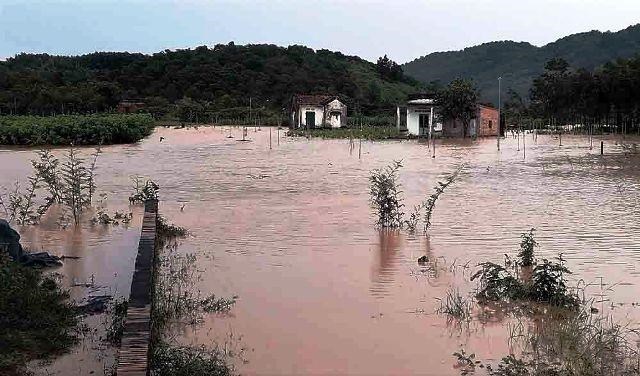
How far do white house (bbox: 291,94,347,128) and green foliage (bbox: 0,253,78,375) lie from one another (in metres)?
42.8

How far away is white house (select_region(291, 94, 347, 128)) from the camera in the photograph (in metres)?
50.2

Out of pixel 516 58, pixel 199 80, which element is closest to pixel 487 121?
pixel 199 80

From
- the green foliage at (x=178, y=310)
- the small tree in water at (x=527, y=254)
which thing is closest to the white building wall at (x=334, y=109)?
the green foliage at (x=178, y=310)

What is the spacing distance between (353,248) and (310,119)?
132 feet

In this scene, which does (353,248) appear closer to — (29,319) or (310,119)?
(29,319)

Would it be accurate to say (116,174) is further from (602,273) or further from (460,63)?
(460,63)

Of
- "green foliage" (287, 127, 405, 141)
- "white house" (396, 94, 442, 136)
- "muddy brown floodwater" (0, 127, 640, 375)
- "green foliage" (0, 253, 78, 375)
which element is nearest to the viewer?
"green foliage" (0, 253, 78, 375)

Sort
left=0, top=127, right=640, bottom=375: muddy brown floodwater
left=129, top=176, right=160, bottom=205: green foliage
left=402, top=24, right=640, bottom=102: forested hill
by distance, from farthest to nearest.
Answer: left=402, top=24, right=640, bottom=102: forested hill < left=129, top=176, right=160, bottom=205: green foliage < left=0, top=127, right=640, bottom=375: muddy brown floodwater

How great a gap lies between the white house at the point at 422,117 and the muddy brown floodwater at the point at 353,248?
1913 cm

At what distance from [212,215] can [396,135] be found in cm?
2872

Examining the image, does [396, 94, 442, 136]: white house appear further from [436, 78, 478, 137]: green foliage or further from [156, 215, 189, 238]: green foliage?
[156, 215, 189, 238]: green foliage

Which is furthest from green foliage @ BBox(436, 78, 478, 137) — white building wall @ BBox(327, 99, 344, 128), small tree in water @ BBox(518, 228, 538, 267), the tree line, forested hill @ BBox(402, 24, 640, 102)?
forested hill @ BBox(402, 24, 640, 102)

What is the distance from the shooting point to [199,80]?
7850 centimetres

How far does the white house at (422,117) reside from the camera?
42594 millimetres
